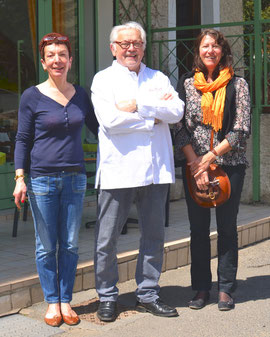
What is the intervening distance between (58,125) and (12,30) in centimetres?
397

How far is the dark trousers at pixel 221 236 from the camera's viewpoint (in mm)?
4402

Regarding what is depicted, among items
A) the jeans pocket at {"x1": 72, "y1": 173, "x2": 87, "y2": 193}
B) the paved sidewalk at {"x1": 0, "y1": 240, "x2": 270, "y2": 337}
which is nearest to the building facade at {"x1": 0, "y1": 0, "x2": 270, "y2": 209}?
the paved sidewalk at {"x1": 0, "y1": 240, "x2": 270, "y2": 337}

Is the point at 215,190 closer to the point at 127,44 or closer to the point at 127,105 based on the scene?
the point at 127,105

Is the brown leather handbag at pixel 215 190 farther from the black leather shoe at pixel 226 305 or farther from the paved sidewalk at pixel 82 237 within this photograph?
the paved sidewalk at pixel 82 237

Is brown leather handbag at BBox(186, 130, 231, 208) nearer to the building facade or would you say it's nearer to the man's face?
the man's face

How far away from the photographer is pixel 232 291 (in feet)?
14.8

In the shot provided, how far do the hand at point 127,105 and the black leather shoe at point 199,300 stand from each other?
4.83 feet

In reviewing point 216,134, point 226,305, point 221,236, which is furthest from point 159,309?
point 216,134

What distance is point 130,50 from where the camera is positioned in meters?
4.03

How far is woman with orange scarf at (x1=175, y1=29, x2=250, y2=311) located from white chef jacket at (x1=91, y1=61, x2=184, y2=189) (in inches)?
10.2

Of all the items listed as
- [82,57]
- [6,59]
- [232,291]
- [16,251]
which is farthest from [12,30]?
[232,291]

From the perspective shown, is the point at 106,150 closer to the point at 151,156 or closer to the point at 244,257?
the point at 151,156

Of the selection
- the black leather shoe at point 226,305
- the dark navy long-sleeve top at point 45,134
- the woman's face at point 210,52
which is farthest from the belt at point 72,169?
the black leather shoe at point 226,305

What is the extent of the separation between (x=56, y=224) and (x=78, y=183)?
302 millimetres
